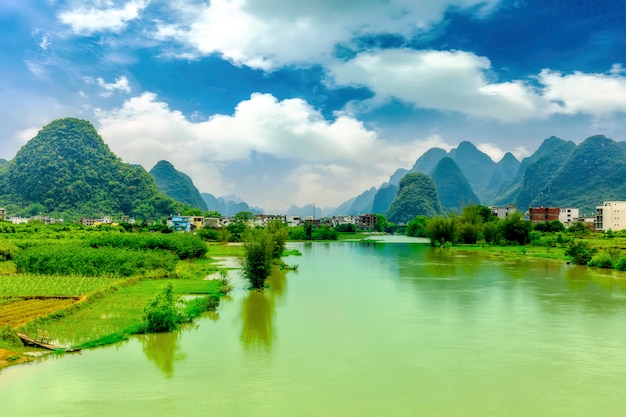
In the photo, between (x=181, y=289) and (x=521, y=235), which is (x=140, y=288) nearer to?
(x=181, y=289)

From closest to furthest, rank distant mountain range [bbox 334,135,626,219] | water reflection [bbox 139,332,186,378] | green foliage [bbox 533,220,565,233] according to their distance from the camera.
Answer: water reflection [bbox 139,332,186,378], green foliage [bbox 533,220,565,233], distant mountain range [bbox 334,135,626,219]

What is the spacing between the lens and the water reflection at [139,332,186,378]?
25.5 ft

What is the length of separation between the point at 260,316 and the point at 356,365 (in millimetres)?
4522

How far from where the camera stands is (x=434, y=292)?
15.8m

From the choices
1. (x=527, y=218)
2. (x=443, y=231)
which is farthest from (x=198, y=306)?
(x=527, y=218)

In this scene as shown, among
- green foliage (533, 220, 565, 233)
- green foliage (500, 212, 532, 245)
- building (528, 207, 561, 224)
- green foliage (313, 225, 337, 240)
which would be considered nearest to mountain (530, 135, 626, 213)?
building (528, 207, 561, 224)

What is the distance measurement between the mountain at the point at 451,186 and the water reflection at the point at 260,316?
133 meters

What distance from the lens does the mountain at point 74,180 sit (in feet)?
235

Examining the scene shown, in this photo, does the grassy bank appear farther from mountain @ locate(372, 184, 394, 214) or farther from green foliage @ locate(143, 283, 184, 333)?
mountain @ locate(372, 184, 394, 214)

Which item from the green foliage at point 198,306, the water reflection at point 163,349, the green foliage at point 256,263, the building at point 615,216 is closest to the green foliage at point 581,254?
the green foliage at point 256,263

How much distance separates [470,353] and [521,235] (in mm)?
33256

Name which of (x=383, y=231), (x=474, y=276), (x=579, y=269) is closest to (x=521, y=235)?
(x=579, y=269)

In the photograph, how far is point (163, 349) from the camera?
869 centimetres

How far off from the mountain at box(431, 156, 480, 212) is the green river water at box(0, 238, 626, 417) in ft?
446
